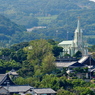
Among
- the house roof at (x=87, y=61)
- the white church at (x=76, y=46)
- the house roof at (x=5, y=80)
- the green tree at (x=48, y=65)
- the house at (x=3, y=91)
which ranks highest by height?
the white church at (x=76, y=46)

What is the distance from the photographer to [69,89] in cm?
6469

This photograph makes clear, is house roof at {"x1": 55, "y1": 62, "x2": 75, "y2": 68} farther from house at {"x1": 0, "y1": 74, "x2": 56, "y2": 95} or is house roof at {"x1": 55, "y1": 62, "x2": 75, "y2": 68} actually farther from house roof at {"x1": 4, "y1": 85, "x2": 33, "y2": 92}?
house roof at {"x1": 4, "y1": 85, "x2": 33, "y2": 92}

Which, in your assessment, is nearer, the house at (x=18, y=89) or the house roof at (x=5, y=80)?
the house at (x=18, y=89)

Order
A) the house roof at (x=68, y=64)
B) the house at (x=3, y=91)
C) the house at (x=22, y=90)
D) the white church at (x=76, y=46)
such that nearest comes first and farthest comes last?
the house at (x=22, y=90), the house at (x=3, y=91), the house roof at (x=68, y=64), the white church at (x=76, y=46)

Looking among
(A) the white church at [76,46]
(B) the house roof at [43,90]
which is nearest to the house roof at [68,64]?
(B) the house roof at [43,90]

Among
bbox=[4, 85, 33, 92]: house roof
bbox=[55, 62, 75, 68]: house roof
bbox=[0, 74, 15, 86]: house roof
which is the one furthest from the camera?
bbox=[55, 62, 75, 68]: house roof

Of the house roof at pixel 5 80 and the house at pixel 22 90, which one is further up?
the house roof at pixel 5 80

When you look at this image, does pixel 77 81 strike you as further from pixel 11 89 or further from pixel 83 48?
pixel 83 48

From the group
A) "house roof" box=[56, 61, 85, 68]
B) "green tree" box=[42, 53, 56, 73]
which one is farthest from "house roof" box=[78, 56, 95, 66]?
"green tree" box=[42, 53, 56, 73]

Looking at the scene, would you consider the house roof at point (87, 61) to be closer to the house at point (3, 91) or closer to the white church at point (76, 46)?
the white church at point (76, 46)

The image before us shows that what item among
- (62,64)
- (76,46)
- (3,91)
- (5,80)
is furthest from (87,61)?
(3,91)

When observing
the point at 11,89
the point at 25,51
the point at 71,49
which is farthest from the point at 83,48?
the point at 11,89

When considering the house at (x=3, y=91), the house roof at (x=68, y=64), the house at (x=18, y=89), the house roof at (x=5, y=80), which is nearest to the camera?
the house at (x=3, y=91)

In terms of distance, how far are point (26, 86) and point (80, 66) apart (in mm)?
13128
